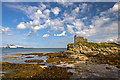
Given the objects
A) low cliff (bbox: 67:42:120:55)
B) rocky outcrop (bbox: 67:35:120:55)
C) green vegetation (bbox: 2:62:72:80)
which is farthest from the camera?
low cliff (bbox: 67:42:120:55)

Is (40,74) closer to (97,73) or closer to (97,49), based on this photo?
(97,73)

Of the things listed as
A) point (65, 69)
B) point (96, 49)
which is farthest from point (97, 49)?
point (65, 69)

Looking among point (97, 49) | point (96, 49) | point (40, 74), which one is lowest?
point (40, 74)

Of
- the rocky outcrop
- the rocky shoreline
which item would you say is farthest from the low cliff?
the rocky shoreline

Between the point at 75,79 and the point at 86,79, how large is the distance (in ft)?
5.79

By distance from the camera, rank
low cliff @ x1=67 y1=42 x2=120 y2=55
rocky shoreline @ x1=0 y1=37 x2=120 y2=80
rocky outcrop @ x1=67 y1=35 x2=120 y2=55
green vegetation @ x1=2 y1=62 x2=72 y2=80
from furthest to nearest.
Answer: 1. low cliff @ x1=67 y1=42 x2=120 y2=55
2. rocky outcrop @ x1=67 y1=35 x2=120 y2=55
3. rocky shoreline @ x1=0 y1=37 x2=120 y2=80
4. green vegetation @ x1=2 y1=62 x2=72 y2=80

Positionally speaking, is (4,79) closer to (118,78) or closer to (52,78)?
(52,78)

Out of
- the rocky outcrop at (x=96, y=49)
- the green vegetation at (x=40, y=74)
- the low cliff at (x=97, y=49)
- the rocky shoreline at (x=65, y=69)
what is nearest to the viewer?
the green vegetation at (x=40, y=74)

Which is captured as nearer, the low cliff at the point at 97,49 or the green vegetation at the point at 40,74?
the green vegetation at the point at 40,74

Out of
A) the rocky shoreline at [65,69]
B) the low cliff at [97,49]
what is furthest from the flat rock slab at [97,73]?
the low cliff at [97,49]

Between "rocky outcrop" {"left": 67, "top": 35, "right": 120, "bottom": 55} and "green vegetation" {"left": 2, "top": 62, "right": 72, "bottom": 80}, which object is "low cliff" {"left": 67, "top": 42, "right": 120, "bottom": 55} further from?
"green vegetation" {"left": 2, "top": 62, "right": 72, "bottom": 80}

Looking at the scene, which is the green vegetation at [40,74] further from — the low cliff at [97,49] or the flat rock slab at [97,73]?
the low cliff at [97,49]

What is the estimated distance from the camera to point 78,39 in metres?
85.5

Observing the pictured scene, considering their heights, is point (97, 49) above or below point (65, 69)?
above
